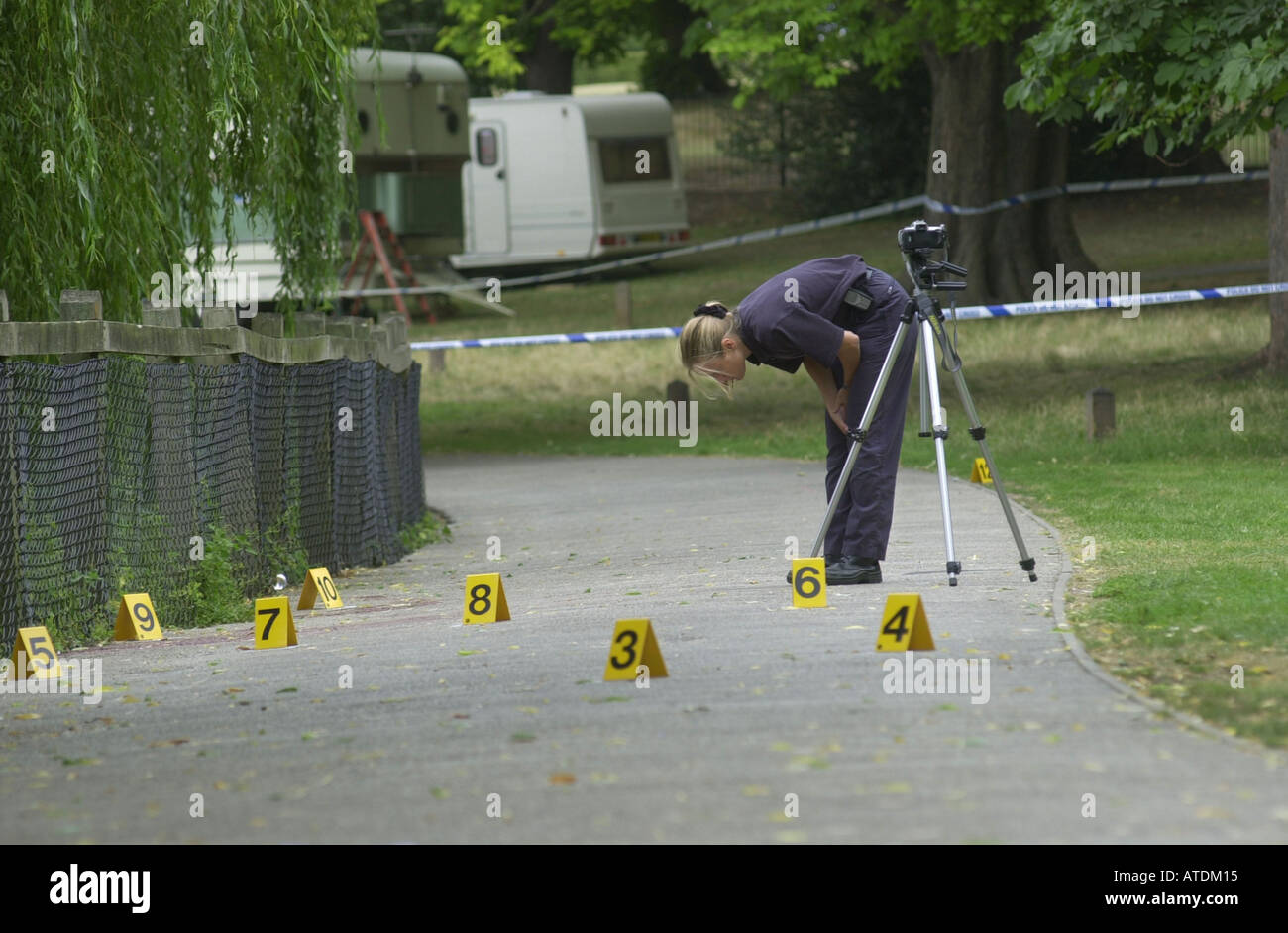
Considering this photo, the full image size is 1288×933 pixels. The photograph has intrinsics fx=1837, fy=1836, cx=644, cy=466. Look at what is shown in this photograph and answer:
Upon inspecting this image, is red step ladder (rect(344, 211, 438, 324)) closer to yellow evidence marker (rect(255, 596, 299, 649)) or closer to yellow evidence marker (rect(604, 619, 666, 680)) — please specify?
yellow evidence marker (rect(255, 596, 299, 649))

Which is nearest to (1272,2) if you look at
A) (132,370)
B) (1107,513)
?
(1107,513)

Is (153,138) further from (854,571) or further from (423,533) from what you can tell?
(854,571)

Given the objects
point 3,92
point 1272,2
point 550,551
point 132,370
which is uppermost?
point 1272,2

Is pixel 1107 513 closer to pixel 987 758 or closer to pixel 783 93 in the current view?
pixel 987 758

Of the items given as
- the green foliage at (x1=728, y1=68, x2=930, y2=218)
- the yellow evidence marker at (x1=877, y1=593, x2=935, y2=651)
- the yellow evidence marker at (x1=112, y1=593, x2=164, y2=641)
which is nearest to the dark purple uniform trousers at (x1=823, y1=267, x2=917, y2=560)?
the yellow evidence marker at (x1=877, y1=593, x2=935, y2=651)

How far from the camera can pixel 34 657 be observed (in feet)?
26.0

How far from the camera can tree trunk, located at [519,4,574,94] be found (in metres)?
43.6

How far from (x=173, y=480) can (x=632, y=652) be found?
13.9ft

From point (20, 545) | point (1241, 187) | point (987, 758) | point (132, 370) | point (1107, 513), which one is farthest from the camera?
point (1241, 187)

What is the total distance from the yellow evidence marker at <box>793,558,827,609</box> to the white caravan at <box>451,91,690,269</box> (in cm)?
2888

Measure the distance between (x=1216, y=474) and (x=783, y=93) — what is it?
55.8ft

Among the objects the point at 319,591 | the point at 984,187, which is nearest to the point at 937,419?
the point at 319,591

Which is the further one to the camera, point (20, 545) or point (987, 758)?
point (20, 545)

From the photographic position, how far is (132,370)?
959cm
